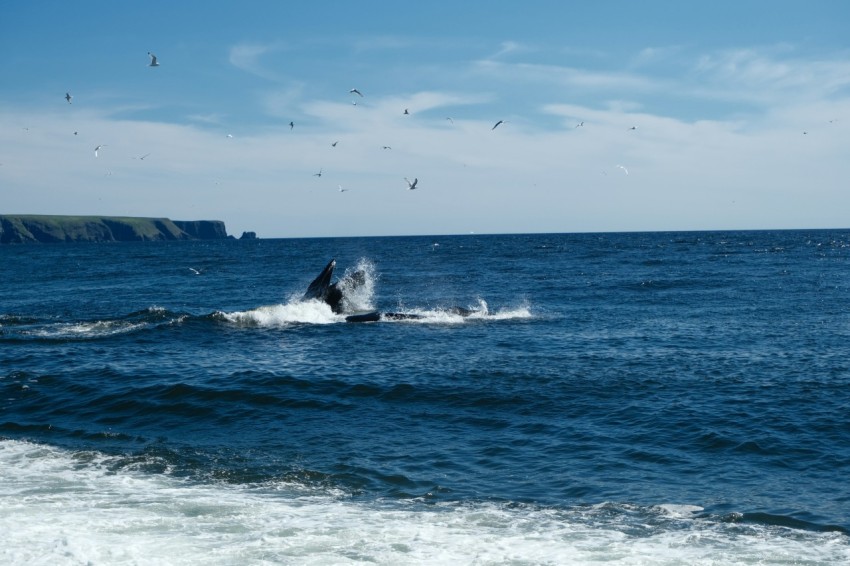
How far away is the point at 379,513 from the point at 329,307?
87.7 ft

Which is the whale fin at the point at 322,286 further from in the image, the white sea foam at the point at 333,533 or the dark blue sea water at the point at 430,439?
the white sea foam at the point at 333,533

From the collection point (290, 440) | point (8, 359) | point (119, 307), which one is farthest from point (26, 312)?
point (290, 440)

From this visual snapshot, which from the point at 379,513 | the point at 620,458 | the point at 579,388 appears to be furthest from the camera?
the point at 579,388

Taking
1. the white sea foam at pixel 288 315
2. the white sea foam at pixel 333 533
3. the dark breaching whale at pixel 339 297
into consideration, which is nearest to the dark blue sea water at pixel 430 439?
the white sea foam at pixel 333 533

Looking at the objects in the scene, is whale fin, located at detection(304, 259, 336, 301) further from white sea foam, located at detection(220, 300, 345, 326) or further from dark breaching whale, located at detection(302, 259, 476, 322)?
white sea foam, located at detection(220, 300, 345, 326)

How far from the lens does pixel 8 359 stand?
27078mm

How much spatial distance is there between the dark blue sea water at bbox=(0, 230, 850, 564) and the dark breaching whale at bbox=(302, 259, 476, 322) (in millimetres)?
1057

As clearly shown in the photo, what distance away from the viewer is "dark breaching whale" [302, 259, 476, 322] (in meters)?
36.1

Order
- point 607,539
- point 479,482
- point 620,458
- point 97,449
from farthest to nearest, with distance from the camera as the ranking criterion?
point 97,449 → point 620,458 → point 479,482 → point 607,539

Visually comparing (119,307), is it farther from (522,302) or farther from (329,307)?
(522,302)

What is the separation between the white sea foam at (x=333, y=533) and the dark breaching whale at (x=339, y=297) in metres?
22.1

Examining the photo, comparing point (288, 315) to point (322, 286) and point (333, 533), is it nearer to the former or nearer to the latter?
point (322, 286)

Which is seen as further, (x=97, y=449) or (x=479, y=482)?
(x=97, y=449)

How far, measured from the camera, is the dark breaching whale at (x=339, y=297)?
36094mm
